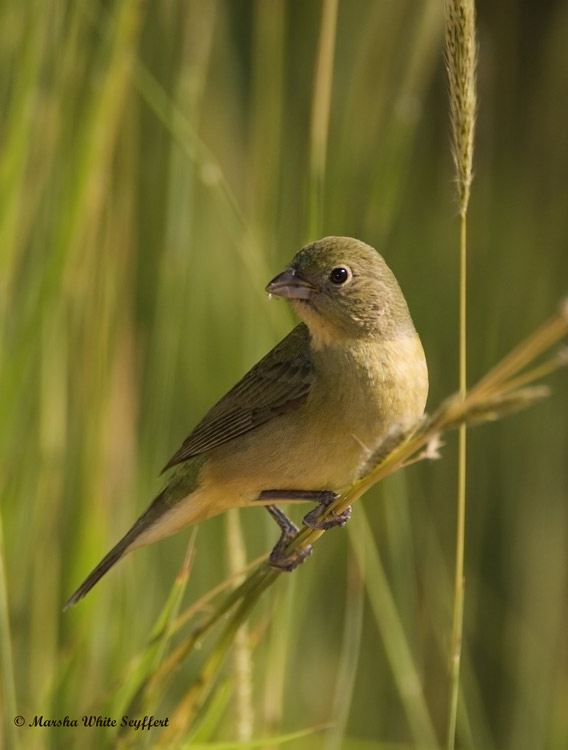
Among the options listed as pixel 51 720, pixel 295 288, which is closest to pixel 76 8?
pixel 295 288

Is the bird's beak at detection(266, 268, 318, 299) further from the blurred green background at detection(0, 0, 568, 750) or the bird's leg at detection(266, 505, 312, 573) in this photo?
the bird's leg at detection(266, 505, 312, 573)

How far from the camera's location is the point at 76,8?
2662 millimetres

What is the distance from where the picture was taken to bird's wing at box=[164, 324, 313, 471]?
279 centimetres

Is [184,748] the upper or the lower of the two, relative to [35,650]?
lower

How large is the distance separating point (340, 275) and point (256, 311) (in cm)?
27

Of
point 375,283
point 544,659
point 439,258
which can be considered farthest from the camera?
point 439,258

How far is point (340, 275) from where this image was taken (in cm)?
282

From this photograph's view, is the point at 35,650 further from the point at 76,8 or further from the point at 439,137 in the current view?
the point at 439,137

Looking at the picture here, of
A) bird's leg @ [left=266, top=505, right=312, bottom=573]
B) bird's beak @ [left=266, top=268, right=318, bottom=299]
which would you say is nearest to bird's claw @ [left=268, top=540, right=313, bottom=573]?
bird's leg @ [left=266, top=505, right=312, bottom=573]

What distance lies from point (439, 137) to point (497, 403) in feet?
12.0

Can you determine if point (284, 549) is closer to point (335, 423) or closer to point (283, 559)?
point (283, 559)

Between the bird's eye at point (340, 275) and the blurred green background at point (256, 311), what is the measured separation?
0.15 m

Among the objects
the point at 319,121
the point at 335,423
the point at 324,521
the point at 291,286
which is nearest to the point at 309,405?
the point at 335,423

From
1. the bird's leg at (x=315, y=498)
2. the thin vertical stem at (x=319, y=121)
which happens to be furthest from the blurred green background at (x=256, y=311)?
the bird's leg at (x=315, y=498)
